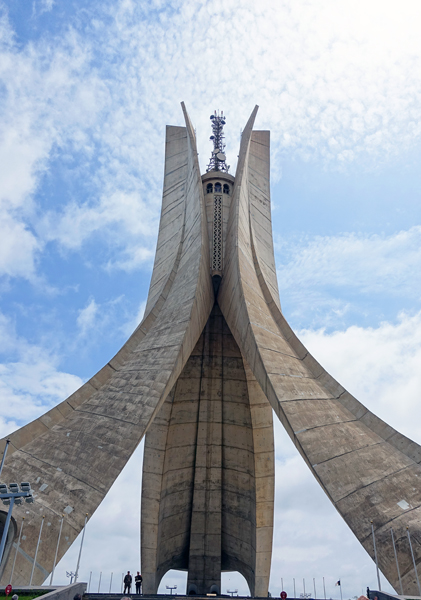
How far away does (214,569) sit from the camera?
1436cm

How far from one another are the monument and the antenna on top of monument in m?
0.10

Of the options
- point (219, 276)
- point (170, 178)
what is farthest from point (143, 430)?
point (170, 178)

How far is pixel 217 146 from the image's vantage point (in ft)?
65.5

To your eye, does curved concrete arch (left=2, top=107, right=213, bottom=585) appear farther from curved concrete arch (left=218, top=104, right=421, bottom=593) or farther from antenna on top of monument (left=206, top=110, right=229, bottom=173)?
antenna on top of monument (left=206, top=110, right=229, bottom=173)

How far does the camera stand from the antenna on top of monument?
1881cm

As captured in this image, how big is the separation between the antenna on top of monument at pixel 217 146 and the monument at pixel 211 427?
0.10 metres

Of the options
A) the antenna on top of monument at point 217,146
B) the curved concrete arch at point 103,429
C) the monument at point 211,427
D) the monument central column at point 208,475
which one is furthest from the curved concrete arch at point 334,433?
the antenna on top of monument at point 217,146

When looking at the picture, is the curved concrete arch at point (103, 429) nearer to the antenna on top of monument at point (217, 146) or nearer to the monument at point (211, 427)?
the monument at point (211, 427)

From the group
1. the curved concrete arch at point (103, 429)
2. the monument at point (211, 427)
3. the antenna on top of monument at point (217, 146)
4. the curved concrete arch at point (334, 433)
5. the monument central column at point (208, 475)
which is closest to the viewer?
the curved concrete arch at point (334, 433)

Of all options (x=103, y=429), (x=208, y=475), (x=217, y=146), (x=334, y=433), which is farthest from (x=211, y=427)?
(x=217, y=146)

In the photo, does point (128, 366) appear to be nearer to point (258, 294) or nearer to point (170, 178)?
point (258, 294)

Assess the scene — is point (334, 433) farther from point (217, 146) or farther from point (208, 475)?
point (217, 146)

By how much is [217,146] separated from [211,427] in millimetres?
12306

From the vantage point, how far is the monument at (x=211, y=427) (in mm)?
6934
